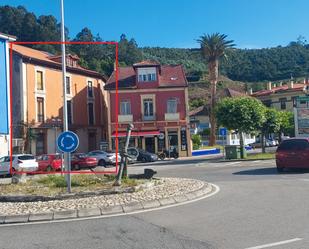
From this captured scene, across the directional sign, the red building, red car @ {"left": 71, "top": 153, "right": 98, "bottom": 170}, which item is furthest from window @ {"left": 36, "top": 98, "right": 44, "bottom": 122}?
the directional sign

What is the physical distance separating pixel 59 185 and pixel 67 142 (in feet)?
7.85

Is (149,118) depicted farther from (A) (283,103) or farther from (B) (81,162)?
(A) (283,103)

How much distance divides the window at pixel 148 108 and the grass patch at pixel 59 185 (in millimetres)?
34610

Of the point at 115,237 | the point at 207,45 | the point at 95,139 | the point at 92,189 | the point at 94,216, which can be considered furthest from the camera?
the point at 207,45

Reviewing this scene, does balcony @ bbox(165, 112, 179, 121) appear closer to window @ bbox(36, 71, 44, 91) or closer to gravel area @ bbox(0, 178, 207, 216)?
window @ bbox(36, 71, 44, 91)

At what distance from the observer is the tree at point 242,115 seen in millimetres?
38219

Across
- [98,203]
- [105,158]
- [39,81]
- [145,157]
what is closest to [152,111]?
[145,157]

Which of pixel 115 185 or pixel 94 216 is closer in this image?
pixel 94 216

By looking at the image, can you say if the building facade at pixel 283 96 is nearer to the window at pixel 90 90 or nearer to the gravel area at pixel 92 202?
the window at pixel 90 90

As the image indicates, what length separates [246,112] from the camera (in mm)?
38156

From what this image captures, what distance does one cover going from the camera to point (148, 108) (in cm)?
5184

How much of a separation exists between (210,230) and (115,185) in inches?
240

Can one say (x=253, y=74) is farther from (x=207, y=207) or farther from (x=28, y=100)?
(x=207, y=207)

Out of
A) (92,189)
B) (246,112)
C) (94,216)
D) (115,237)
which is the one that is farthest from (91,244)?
(246,112)
